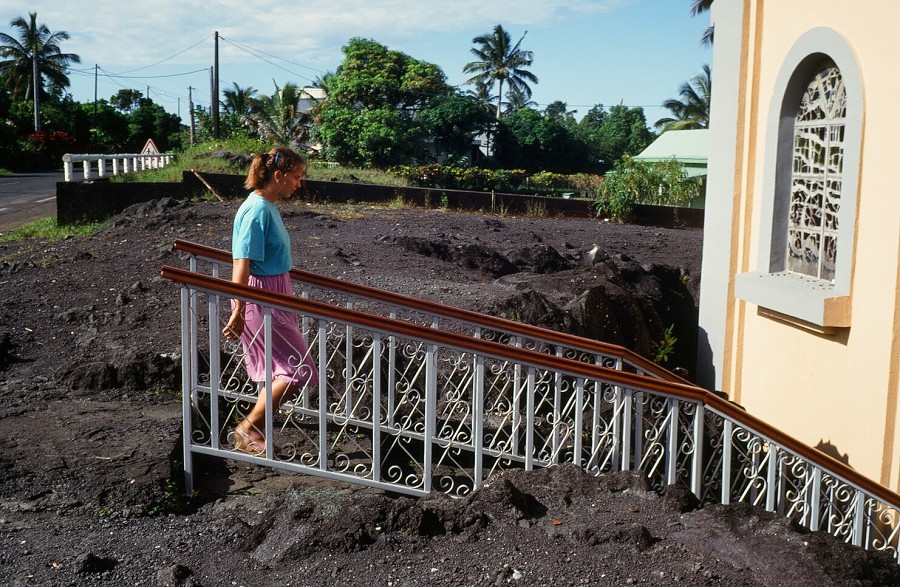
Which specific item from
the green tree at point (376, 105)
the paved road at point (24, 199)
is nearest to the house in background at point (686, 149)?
the green tree at point (376, 105)

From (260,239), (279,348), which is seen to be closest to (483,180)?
(260,239)

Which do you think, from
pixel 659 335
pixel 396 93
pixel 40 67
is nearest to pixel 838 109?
pixel 659 335

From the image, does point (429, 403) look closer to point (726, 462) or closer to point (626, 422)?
point (626, 422)

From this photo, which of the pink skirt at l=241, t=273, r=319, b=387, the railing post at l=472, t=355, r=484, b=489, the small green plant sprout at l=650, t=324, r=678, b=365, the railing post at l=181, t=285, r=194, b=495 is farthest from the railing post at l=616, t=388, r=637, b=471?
the small green plant sprout at l=650, t=324, r=678, b=365

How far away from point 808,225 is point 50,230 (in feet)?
39.7

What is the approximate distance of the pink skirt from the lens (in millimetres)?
4594

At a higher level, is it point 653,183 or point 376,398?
point 653,183

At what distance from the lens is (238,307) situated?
4.51 metres

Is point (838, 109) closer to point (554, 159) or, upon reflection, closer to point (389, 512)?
point (389, 512)

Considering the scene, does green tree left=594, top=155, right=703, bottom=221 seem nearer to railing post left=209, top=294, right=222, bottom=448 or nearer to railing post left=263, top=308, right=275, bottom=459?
railing post left=263, top=308, right=275, bottom=459

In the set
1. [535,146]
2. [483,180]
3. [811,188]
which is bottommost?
[811,188]

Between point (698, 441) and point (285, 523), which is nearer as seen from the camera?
point (285, 523)

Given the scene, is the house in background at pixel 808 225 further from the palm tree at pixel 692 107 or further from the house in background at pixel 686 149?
the palm tree at pixel 692 107

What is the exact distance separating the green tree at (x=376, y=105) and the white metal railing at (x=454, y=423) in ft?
93.1
